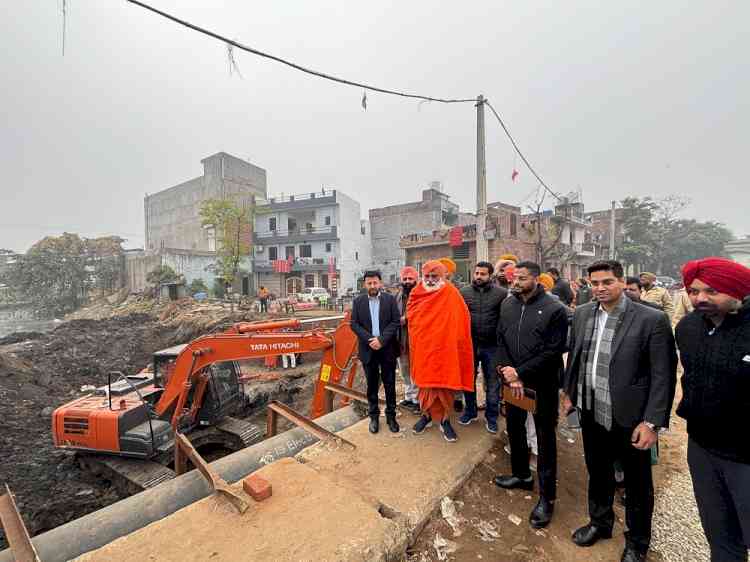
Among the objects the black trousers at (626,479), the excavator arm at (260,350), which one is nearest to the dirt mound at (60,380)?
the excavator arm at (260,350)

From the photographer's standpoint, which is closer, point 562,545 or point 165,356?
point 562,545

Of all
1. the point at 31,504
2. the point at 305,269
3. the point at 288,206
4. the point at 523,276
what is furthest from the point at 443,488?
the point at 288,206

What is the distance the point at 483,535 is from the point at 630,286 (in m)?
4.27

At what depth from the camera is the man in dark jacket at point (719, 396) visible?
1562 millimetres

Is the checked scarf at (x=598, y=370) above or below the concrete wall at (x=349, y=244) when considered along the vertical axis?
below

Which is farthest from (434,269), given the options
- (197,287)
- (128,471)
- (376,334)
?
(197,287)

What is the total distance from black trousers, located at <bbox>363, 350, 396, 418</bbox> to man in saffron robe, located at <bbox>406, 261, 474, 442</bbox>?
11.1 inches

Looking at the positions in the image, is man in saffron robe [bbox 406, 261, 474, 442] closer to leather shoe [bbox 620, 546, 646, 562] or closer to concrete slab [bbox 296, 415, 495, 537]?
concrete slab [bbox 296, 415, 495, 537]

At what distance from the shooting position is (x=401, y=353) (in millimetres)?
3920

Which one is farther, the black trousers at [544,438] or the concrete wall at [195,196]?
the concrete wall at [195,196]

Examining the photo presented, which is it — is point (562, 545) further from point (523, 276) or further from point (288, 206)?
point (288, 206)

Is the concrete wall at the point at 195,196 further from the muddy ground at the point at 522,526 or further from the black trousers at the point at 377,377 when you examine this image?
the muddy ground at the point at 522,526

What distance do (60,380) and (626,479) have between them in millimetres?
14649

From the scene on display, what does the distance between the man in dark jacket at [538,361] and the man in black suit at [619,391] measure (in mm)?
179
